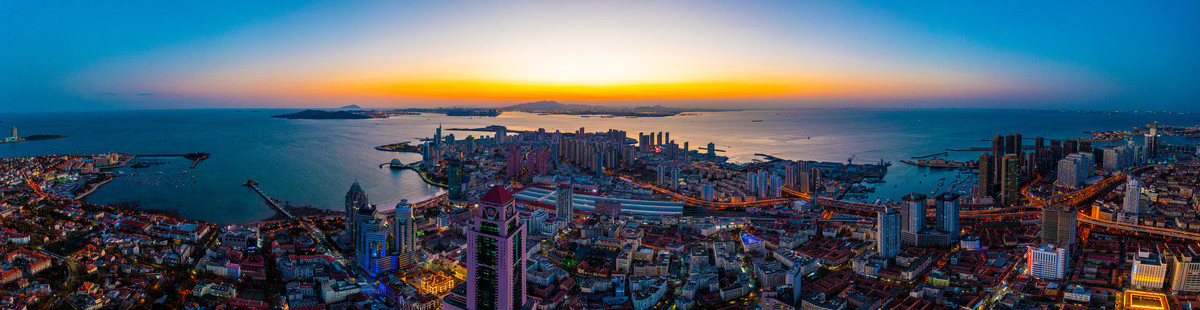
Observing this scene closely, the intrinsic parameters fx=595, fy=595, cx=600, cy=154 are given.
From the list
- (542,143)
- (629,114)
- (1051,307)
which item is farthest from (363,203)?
(629,114)

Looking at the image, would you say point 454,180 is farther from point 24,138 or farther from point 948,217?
point 24,138

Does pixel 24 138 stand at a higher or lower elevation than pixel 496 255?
higher

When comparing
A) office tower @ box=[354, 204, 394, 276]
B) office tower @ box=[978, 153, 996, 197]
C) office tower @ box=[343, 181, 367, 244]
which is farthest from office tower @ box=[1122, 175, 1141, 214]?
office tower @ box=[343, 181, 367, 244]

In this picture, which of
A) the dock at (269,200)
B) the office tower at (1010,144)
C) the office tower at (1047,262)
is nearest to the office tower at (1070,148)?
the office tower at (1010,144)

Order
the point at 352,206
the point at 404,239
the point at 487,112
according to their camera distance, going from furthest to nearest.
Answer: the point at 487,112, the point at 352,206, the point at 404,239

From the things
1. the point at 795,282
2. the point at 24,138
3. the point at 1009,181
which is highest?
the point at 24,138

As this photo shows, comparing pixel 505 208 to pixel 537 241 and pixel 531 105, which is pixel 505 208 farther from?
pixel 531 105

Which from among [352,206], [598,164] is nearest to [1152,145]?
[598,164]

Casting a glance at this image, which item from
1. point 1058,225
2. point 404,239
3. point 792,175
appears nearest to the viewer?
point 404,239
